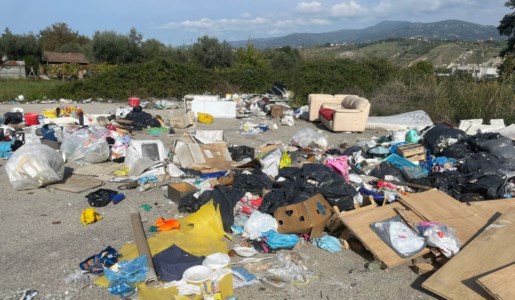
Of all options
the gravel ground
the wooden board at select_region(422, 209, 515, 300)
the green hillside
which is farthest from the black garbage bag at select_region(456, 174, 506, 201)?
the green hillside

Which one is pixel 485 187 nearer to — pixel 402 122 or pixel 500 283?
pixel 500 283

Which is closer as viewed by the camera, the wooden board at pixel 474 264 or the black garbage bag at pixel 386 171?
the wooden board at pixel 474 264

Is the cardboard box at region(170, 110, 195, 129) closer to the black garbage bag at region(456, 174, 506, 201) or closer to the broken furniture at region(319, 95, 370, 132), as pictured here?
the broken furniture at region(319, 95, 370, 132)

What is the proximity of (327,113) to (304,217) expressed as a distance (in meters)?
7.04

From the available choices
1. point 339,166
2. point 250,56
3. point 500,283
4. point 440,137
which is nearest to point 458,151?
point 440,137

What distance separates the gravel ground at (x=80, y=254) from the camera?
3410 mm

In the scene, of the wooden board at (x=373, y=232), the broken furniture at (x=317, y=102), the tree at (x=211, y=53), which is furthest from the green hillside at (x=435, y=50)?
the wooden board at (x=373, y=232)

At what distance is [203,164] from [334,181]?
2.53 metres

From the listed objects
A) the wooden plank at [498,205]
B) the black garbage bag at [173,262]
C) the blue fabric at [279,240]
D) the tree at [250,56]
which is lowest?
the blue fabric at [279,240]

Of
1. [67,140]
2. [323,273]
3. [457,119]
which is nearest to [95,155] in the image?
[67,140]

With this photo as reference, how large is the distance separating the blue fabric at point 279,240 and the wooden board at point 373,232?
1.78ft

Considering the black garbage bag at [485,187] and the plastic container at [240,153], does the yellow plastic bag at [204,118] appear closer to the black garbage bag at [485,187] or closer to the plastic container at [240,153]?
the plastic container at [240,153]

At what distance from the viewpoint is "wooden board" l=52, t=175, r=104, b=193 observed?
5923 mm

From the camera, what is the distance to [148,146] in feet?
23.4
